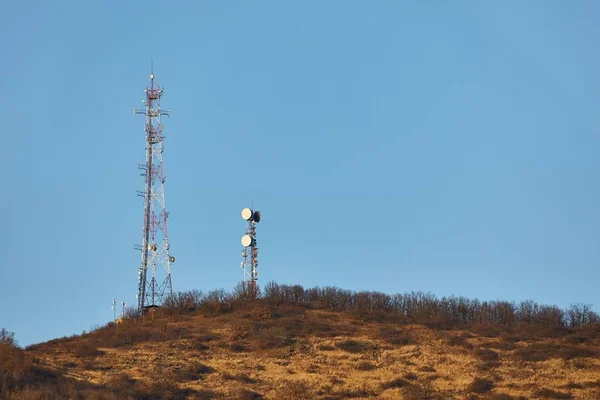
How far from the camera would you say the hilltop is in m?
44.4

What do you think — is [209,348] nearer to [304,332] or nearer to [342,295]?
[304,332]

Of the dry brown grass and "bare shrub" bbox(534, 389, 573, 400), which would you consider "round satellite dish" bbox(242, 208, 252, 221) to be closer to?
the dry brown grass

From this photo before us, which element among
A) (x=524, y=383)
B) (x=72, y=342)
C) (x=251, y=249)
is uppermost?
(x=251, y=249)

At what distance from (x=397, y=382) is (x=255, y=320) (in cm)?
1513

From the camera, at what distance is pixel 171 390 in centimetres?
4412

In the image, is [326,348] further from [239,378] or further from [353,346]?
[239,378]

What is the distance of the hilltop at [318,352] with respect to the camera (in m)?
44.4

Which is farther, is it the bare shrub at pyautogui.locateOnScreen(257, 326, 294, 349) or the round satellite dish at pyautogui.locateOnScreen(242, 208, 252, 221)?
the round satellite dish at pyautogui.locateOnScreen(242, 208, 252, 221)

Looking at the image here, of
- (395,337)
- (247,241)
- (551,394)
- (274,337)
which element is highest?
(247,241)

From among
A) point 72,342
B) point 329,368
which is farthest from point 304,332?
point 72,342

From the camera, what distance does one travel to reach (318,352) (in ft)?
170

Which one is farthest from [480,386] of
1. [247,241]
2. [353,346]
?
[247,241]

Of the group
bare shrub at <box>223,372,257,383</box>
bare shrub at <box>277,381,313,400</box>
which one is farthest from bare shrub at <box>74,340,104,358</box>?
bare shrub at <box>277,381,313,400</box>

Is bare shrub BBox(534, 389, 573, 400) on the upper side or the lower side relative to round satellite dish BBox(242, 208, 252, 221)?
lower
